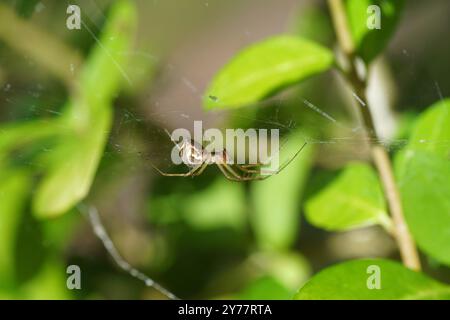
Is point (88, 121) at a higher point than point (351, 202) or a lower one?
higher

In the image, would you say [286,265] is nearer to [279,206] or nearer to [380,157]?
[279,206]

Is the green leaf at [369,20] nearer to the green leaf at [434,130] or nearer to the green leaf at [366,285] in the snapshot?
the green leaf at [434,130]

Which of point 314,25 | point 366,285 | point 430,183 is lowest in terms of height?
point 366,285

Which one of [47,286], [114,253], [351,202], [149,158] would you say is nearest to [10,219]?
[47,286]

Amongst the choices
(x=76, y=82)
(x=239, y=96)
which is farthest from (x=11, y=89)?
(x=239, y=96)

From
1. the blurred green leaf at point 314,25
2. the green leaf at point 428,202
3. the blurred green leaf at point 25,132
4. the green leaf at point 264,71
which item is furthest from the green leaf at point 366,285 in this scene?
the blurred green leaf at point 314,25

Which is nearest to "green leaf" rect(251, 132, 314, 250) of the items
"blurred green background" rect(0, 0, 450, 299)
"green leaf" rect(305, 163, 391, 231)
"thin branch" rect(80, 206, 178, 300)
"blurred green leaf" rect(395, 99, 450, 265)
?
"blurred green background" rect(0, 0, 450, 299)

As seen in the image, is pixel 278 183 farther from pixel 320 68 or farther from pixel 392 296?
pixel 392 296

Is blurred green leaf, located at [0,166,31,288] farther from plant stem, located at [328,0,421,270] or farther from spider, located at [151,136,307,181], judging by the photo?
plant stem, located at [328,0,421,270]
